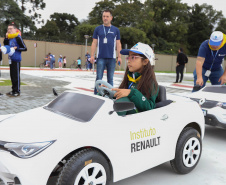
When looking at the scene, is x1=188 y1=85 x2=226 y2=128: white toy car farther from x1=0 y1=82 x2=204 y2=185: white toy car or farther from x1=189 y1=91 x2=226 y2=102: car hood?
x1=0 y1=82 x2=204 y2=185: white toy car

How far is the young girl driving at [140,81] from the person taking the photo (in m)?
2.58

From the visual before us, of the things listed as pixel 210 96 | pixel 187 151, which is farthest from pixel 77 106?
pixel 210 96

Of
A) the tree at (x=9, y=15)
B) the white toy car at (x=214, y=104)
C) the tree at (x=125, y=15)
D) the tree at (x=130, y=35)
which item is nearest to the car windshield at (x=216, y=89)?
the white toy car at (x=214, y=104)

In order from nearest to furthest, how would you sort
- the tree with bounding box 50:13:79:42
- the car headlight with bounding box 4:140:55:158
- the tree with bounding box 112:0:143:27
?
the car headlight with bounding box 4:140:55:158
the tree with bounding box 112:0:143:27
the tree with bounding box 50:13:79:42

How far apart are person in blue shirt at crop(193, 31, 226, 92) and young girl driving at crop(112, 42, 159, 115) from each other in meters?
2.49

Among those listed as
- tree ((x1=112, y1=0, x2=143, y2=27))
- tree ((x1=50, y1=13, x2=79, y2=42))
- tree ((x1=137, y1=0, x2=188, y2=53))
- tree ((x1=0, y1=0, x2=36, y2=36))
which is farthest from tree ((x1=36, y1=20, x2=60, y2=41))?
tree ((x1=137, y1=0, x2=188, y2=53))

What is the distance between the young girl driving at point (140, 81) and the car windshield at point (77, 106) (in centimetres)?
29

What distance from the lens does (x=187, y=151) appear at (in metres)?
2.94

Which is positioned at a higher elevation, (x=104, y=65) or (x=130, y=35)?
(x=130, y=35)

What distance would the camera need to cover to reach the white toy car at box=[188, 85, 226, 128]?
4.13 m

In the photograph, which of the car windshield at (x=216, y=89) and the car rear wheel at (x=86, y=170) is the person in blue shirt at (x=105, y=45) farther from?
the car rear wheel at (x=86, y=170)

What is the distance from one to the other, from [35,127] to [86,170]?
0.58 metres

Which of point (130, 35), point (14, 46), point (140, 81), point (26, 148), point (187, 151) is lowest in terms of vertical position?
point (187, 151)

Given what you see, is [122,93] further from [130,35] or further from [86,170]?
[130,35]
